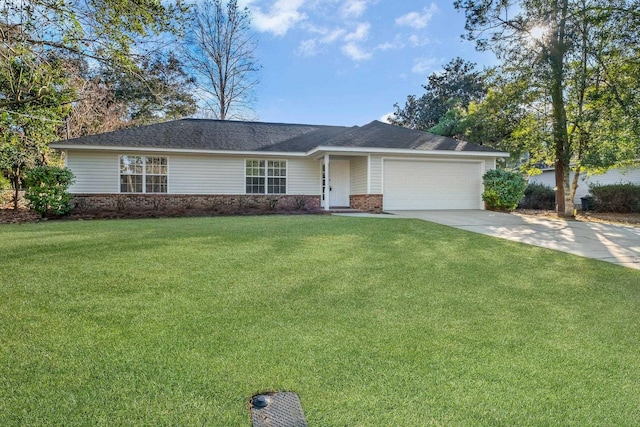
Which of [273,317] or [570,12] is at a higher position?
[570,12]

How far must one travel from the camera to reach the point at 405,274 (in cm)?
482

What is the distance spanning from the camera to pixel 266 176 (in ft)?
52.2

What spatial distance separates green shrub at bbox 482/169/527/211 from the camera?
1428cm

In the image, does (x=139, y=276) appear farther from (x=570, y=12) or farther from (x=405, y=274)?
(x=570, y=12)

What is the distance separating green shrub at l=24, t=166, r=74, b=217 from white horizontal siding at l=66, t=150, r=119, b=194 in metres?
1.61

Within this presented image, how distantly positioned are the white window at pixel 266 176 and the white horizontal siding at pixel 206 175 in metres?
0.31

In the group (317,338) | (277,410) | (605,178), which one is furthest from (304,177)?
(605,178)

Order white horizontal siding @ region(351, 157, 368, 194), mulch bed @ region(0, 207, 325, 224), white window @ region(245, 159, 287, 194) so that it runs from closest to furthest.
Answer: mulch bed @ region(0, 207, 325, 224)
white horizontal siding @ region(351, 157, 368, 194)
white window @ region(245, 159, 287, 194)

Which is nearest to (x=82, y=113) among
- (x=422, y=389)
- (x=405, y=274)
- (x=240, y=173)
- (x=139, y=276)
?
(x=240, y=173)

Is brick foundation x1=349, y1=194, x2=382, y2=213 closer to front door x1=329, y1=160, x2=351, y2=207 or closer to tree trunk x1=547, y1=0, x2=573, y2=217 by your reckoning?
front door x1=329, y1=160, x2=351, y2=207

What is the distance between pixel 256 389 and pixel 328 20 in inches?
667

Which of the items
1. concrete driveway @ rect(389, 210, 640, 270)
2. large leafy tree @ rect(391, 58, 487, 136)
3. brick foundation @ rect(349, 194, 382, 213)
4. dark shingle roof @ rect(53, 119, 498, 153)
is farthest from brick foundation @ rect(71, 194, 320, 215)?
Result: large leafy tree @ rect(391, 58, 487, 136)

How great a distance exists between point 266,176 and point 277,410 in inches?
562

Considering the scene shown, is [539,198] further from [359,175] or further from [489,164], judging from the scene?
[359,175]
